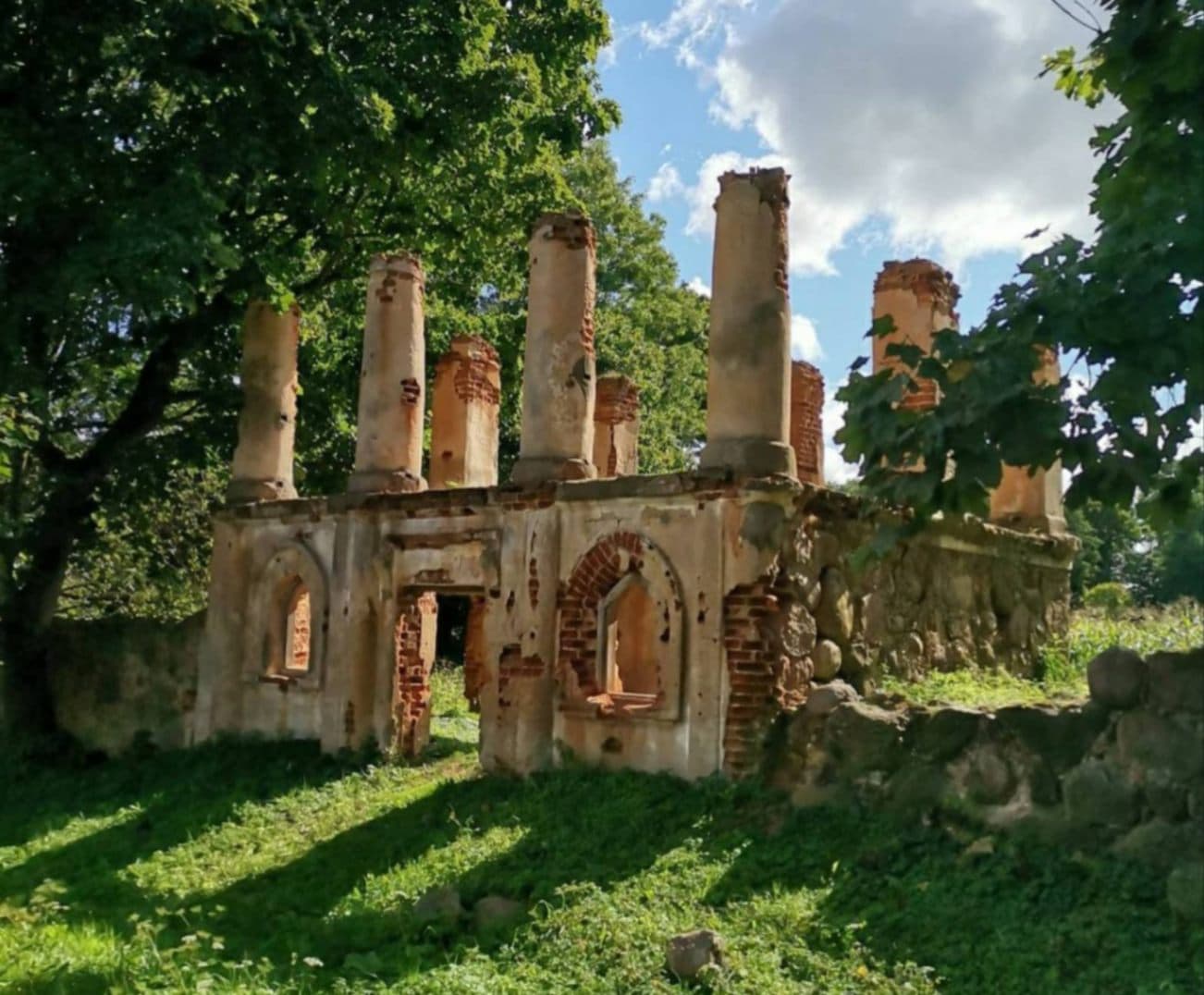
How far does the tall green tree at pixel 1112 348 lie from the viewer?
5.21 metres

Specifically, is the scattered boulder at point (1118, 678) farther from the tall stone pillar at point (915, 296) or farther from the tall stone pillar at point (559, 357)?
the tall stone pillar at point (915, 296)

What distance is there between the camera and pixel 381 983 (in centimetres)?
710

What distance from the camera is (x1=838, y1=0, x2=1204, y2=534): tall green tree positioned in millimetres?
5207

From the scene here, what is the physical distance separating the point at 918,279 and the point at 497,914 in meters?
8.41

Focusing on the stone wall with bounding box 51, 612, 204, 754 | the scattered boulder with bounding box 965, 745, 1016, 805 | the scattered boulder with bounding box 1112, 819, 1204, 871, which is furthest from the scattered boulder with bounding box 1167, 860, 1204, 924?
the stone wall with bounding box 51, 612, 204, 754

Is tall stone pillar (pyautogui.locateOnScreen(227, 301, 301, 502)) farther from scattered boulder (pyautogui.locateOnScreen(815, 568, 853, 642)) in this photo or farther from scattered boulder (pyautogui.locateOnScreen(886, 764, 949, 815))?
scattered boulder (pyautogui.locateOnScreen(886, 764, 949, 815))

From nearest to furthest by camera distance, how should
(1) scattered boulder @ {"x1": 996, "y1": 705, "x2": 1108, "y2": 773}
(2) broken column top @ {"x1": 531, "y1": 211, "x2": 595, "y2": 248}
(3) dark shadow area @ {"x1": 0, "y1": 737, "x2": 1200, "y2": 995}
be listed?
(3) dark shadow area @ {"x1": 0, "y1": 737, "x2": 1200, "y2": 995} → (1) scattered boulder @ {"x1": 996, "y1": 705, "x2": 1108, "y2": 773} → (2) broken column top @ {"x1": 531, "y1": 211, "x2": 595, "y2": 248}

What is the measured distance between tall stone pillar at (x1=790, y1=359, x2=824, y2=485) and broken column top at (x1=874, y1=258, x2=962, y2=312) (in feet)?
4.97

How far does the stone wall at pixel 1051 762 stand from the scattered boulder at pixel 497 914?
2.19m

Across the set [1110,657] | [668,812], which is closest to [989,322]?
[1110,657]

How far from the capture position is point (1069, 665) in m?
13.4

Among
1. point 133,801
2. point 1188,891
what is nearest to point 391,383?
point 133,801

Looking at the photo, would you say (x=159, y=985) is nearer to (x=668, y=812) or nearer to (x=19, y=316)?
(x=668, y=812)

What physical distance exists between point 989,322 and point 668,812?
4848 millimetres
